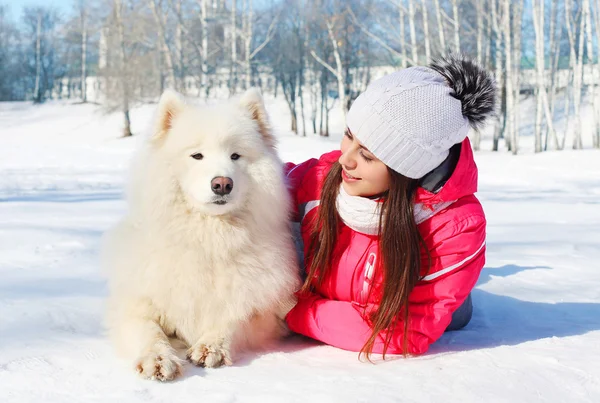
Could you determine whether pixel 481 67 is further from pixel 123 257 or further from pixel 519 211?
pixel 519 211

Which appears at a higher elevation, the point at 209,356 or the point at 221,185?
the point at 221,185

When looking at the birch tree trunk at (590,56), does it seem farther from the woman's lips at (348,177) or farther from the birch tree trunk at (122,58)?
the woman's lips at (348,177)

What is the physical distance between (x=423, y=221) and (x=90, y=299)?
5.79ft

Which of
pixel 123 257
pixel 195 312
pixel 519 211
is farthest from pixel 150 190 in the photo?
pixel 519 211

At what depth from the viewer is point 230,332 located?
2.20 meters

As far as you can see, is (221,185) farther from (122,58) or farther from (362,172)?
(122,58)

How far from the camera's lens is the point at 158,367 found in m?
1.88

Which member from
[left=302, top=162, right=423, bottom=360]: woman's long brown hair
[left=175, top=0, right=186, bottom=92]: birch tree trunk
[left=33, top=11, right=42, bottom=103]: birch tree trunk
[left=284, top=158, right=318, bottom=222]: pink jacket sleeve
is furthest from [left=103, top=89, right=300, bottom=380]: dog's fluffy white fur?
[left=33, top=11, right=42, bottom=103]: birch tree trunk

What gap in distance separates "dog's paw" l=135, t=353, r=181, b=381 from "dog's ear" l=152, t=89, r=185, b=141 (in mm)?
948

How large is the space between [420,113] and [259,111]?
77cm

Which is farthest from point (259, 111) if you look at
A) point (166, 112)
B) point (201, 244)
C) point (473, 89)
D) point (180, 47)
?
point (180, 47)

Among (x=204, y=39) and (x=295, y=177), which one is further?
(x=204, y=39)

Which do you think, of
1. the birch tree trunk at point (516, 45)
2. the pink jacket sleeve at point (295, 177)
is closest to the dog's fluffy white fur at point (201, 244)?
the pink jacket sleeve at point (295, 177)

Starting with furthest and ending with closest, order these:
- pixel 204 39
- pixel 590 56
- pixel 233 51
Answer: pixel 233 51, pixel 204 39, pixel 590 56
